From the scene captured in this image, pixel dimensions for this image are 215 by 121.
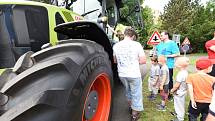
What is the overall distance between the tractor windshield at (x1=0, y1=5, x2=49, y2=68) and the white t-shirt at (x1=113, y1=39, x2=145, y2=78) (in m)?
1.54

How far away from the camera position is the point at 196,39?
36.8 metres

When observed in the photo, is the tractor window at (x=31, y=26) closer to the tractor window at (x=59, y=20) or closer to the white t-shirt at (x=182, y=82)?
the tractor window at (x=59, y=20)

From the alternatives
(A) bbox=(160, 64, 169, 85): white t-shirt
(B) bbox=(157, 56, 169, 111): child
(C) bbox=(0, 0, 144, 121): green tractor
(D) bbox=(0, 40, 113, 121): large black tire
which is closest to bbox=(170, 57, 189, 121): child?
(B) bbox=(157, 56, 169, 111): child

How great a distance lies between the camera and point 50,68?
264 centimetres

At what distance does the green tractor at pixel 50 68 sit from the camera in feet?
8.12

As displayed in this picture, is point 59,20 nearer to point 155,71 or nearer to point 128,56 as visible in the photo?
point 128,56

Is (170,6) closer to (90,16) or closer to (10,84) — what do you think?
(90,16)

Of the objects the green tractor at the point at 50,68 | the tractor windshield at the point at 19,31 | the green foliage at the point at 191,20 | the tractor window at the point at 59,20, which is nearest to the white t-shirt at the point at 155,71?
the green tractor at the point at 50,68

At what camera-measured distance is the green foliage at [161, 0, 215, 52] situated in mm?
36553

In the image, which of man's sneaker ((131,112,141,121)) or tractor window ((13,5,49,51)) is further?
man's sneaker ((131,112,141,121))

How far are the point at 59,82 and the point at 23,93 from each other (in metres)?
0.32

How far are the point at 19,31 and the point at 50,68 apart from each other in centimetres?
108

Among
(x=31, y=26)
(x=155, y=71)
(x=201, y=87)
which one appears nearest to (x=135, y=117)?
(x=201, y=87)

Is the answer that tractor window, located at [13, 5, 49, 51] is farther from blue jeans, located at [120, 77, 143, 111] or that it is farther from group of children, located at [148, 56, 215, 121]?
group of children, located at [148, 56, 215, 121]
